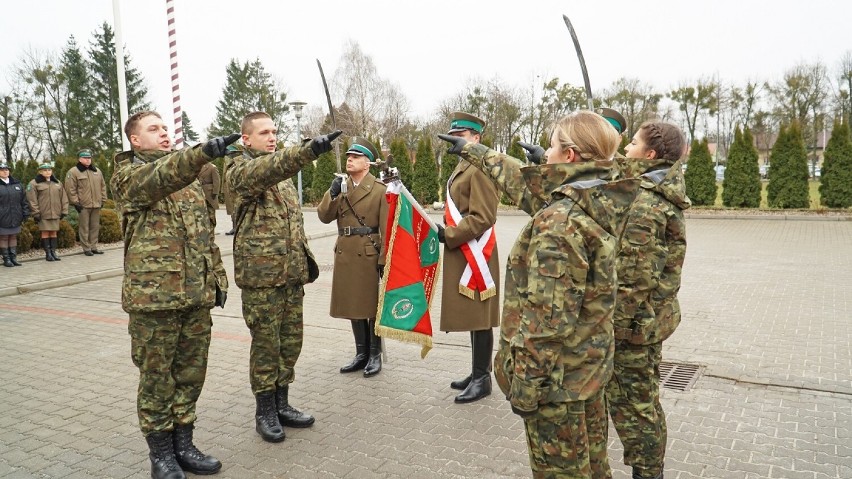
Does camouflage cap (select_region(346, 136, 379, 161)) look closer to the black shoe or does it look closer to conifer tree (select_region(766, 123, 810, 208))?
the black shoe

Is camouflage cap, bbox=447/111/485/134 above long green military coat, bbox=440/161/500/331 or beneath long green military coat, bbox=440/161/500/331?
above

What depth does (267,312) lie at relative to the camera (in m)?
4.13

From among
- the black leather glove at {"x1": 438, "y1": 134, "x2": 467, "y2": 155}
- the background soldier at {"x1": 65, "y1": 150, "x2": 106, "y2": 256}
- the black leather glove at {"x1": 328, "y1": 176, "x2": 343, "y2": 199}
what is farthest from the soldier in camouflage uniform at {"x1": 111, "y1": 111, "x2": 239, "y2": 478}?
the background soldier at {"x1": 65, "y1": 150, "x2": 106, "y2": 256}

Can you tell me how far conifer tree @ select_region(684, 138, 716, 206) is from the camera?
2314 centimetres

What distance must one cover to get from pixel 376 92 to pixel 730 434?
44.5m

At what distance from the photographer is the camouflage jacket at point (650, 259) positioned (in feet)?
10.4

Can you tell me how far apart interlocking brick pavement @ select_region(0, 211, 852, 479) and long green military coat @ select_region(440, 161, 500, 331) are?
654 mm

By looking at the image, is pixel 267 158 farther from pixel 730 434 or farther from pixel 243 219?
pixel 730 434

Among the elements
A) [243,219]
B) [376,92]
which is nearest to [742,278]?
[243,219]

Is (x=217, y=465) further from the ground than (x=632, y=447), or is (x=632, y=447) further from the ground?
(x=632, y=447)

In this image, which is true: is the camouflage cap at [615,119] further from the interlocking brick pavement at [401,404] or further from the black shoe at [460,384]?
the black shoe at [460,384]

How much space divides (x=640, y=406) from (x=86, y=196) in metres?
13.1

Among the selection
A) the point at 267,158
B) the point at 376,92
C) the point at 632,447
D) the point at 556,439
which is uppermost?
the point at 376,92

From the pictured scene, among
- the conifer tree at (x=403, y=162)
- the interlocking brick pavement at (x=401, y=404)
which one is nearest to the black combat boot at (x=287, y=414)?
the interlocking brick pavement at (x=401, y=404)
